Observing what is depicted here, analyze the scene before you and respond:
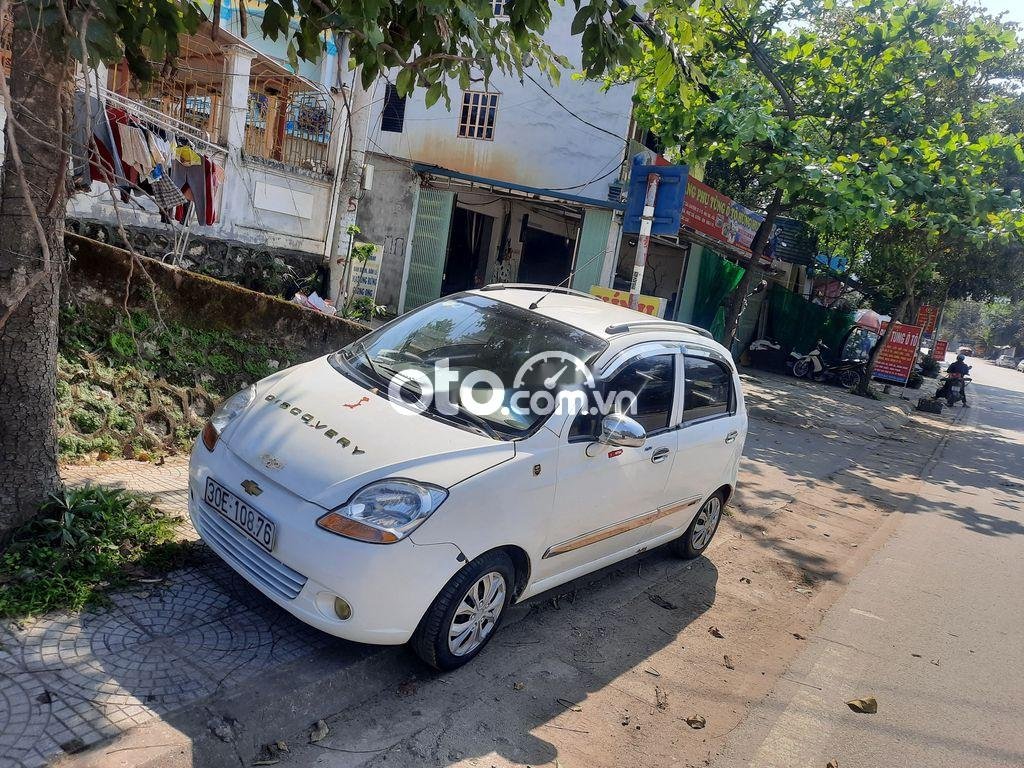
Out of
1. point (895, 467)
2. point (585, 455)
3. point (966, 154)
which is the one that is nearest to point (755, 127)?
point (966, 154)

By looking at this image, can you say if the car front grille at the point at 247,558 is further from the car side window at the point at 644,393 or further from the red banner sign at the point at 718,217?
the red banner sign at the point at 718,217

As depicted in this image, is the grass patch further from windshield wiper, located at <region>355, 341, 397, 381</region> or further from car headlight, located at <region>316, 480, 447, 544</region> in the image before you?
windshield wiper, located at <region>355, 341, 397, 381</region>

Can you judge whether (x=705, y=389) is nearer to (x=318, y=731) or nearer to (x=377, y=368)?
(x=377, y=368)

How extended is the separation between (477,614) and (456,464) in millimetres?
760

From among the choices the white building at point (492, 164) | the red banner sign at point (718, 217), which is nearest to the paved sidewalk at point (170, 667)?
the red banner sign at point (718, 217)

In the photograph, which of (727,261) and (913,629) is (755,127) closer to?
(913,629)

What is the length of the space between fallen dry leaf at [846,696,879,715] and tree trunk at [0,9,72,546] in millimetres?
4328

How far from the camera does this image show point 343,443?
3307 millimetres

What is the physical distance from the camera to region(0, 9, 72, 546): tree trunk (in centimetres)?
326

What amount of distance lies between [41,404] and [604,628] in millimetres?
3240

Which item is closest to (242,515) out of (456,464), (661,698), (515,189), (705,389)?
(456,464)

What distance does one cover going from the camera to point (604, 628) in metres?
4.23

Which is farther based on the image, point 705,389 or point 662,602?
point 705,389

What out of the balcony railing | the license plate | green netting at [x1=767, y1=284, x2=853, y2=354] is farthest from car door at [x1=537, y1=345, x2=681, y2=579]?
green netting at [x1=767, y1=284, x2=853, y2=354]
